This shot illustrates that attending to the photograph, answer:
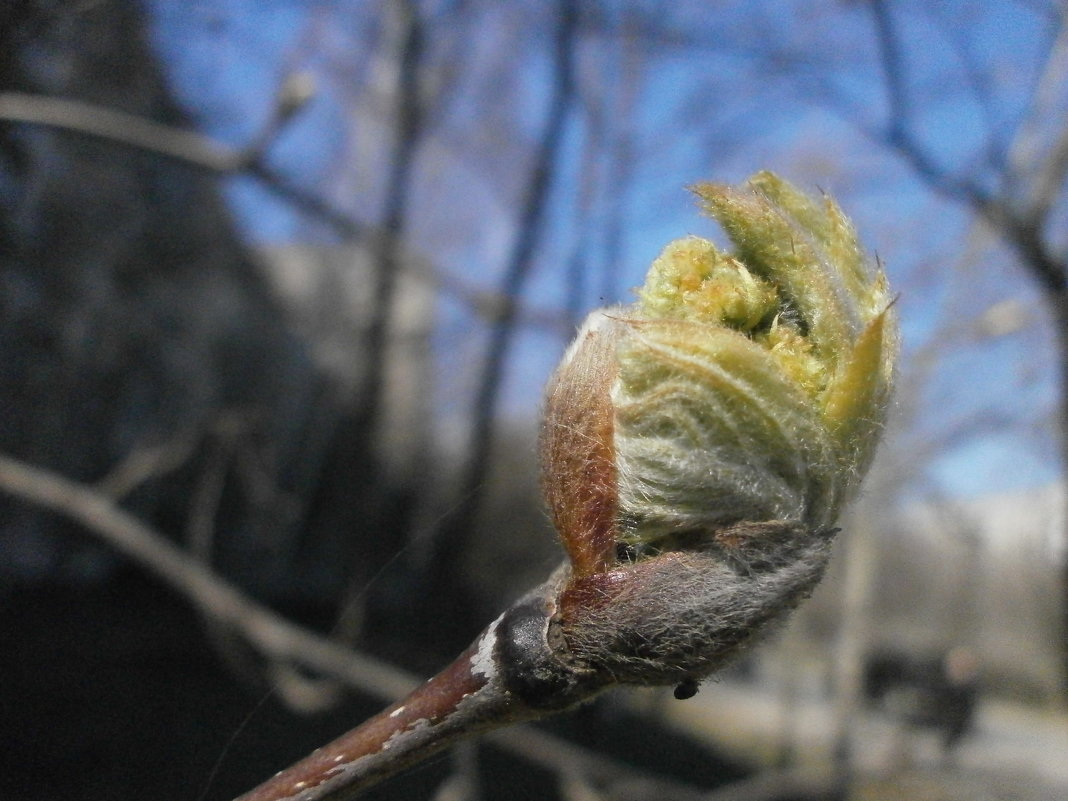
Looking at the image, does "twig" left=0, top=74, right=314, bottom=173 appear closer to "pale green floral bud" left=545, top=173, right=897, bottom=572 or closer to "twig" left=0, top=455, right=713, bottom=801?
"twig" left=0, top=455, right=713, bottom=801

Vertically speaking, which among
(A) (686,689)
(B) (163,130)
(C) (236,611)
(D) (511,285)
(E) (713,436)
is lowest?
(A) (686,689)

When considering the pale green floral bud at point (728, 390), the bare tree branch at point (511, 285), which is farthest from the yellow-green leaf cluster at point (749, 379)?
the bare tree branch at point (511, 285)

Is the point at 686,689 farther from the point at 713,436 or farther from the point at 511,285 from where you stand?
the point at 511,285

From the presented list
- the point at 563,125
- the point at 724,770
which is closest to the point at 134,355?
the point at 563,125

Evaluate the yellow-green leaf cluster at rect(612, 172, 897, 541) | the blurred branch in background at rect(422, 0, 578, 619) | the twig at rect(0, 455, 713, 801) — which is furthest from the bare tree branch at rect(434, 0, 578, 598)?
the yellow-green leaf cluster at rect(612, 172, 897, 541)

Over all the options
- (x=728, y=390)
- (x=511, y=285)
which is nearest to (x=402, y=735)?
(x=728, y=390)

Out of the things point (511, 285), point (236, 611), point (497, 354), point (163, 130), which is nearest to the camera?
point (163, 130)

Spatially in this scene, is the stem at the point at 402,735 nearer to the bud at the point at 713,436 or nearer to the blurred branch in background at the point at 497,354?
the bud at the point at 713,436

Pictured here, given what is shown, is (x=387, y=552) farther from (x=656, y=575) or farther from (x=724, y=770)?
(x=656, y=575)
